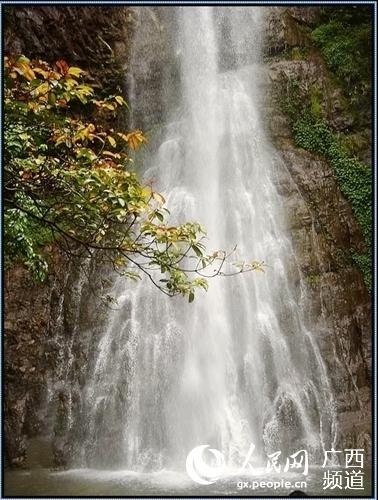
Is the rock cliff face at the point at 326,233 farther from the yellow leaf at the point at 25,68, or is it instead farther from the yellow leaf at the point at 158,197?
the yellow leaf at the point at 25,68

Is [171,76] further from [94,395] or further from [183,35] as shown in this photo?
[94,395]

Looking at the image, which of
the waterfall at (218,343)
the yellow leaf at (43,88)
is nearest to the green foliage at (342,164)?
the waterfall at (218,343)

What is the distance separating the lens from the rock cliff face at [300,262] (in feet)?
32.7

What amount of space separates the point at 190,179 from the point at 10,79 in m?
9.43

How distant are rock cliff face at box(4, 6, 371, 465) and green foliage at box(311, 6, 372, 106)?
14.5 inches

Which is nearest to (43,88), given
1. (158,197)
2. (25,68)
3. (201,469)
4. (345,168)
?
(25,68)

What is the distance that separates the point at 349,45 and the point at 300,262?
6.91 m

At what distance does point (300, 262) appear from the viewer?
1098cm

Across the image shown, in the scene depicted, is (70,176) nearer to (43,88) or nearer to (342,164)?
(43,88)

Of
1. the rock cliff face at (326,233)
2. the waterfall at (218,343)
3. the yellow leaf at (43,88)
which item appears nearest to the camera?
the yellow leaf at (43,88)

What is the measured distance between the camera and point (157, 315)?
33.3 feet

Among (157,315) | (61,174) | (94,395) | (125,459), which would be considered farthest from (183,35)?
(61,174)

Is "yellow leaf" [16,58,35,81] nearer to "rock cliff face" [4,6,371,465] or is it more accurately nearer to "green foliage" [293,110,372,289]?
"rock cliff face" [4,6,371,465]

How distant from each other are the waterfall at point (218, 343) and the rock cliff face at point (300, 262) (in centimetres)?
38
